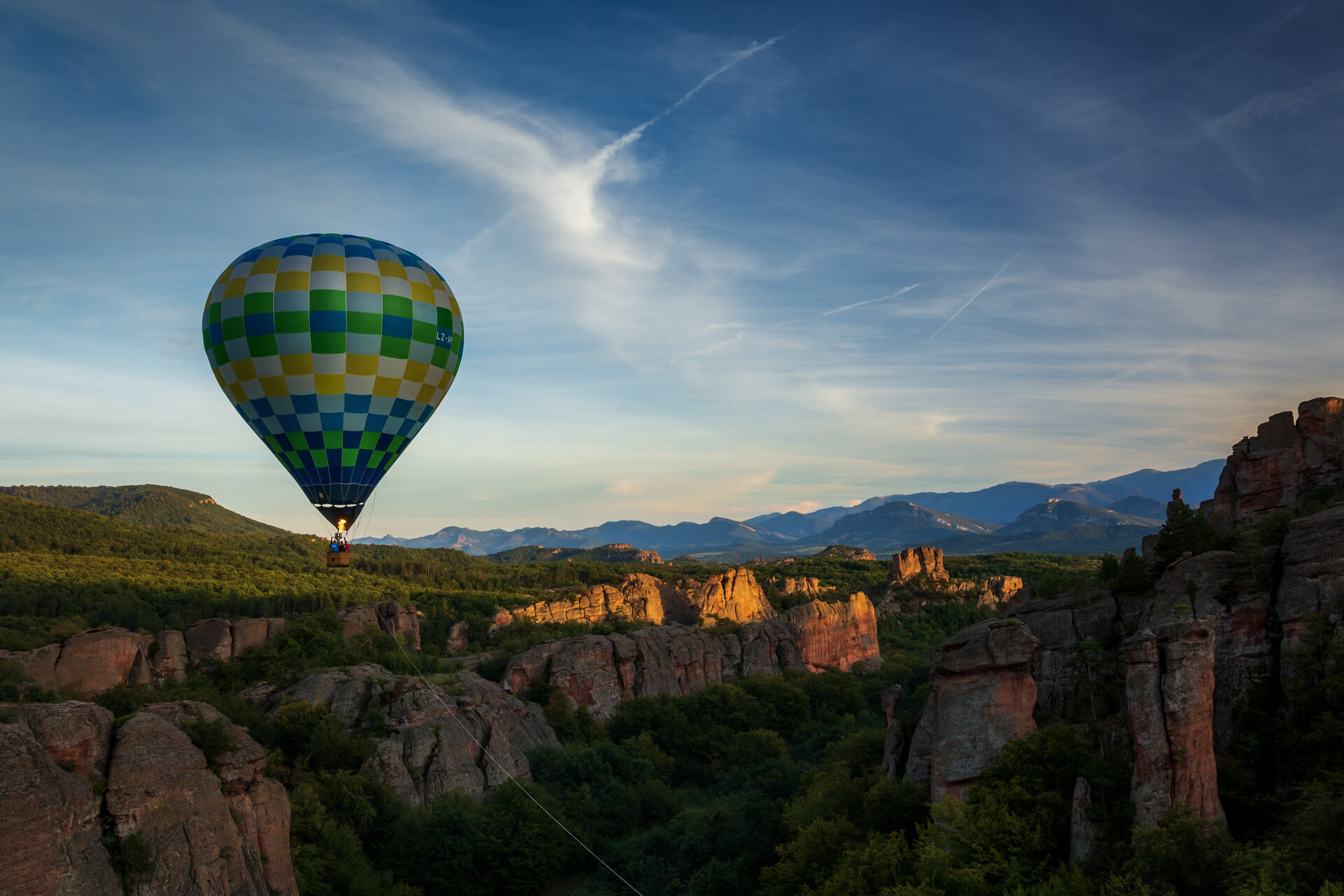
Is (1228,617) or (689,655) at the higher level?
(1228,617)

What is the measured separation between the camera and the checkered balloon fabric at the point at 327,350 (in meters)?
29.3

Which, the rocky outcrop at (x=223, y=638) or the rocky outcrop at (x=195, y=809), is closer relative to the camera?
the rocky outcrop at (x=195, y=809)

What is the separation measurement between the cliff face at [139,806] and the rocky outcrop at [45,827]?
0.08ft

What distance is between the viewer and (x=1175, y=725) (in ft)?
60.4

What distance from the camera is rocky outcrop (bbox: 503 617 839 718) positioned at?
57469mm

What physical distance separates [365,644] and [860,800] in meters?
35.2

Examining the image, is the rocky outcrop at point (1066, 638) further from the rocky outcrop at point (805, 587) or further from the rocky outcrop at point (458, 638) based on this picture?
the rocky outcrop at point (805, 587)

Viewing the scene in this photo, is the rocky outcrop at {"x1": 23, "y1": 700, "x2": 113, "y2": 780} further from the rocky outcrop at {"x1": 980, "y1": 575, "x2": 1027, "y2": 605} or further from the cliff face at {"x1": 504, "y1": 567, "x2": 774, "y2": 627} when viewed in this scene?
the rocky outcrop at {"x1": 980, "y1": 575, "x2": 1027, "y2": 605}

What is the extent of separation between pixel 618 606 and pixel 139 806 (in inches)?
2794

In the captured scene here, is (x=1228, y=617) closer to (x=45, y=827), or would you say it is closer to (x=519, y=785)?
(x=519, y=785)

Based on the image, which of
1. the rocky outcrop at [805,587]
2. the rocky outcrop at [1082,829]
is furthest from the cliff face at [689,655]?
the rocky outcrop at [1082,829]

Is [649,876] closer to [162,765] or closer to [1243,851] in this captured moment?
[162,765]

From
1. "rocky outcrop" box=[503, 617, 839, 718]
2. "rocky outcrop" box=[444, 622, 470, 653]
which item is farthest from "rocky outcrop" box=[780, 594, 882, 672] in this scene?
"rocky outcrop" box=[444, 622, 470, 653]

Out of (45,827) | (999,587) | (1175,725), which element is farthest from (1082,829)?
(999,587)
